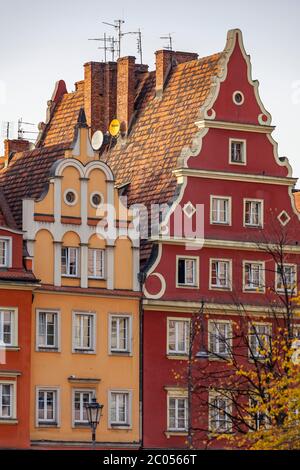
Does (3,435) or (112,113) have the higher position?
(112,113)

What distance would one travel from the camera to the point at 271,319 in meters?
76.3

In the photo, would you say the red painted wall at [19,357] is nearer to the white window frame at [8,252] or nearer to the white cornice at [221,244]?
the white window frame at [8,252]

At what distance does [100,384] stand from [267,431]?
67.8ft

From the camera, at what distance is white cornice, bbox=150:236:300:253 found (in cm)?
7606

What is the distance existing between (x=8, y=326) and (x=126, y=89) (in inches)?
690

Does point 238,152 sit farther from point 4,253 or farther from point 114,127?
point 4,253

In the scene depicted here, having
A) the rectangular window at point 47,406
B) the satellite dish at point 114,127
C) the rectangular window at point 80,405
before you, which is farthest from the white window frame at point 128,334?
the satellite dish at point 114,127

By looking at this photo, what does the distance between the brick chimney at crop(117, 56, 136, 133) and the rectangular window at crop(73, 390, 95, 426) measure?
1556cm

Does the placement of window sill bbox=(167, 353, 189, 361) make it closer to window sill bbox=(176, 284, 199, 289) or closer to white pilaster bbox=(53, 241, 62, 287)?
window sill bbox=(176, 284, 199, 289)

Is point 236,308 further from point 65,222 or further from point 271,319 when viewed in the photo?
point 65,222

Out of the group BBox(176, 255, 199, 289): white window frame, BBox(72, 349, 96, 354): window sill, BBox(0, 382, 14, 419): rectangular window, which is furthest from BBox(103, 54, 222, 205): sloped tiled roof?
BBox(0, 382, 14, 419): rectangular window
